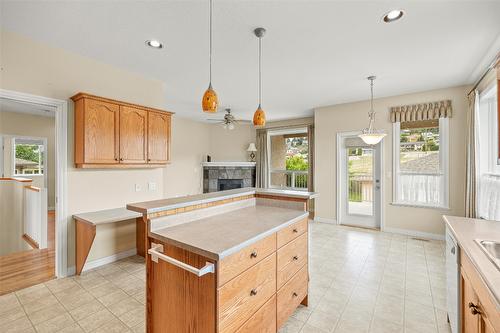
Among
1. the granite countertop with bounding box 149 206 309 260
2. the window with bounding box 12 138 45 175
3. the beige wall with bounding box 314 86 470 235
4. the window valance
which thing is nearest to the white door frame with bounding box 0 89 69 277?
the granite countertop with bounding box 149 206 309 260

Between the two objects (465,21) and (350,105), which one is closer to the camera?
(465,21)

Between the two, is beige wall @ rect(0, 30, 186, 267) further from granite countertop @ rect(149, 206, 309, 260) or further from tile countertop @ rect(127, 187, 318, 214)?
granite countertop @ rect(149, 206, 309, 260)

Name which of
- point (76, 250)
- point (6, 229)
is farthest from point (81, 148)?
point (6, 229)

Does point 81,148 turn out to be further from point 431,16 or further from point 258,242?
point 431,16

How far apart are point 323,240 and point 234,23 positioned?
368 centimetres

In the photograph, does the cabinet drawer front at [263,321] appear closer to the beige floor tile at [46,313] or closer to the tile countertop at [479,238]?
the tile countertop at [479,238]

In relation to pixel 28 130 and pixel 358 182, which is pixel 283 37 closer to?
pixel 358 182

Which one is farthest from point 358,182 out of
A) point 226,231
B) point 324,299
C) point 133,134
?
point 133,134

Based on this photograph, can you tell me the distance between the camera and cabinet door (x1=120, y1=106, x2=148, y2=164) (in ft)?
10.0

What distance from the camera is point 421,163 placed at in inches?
172

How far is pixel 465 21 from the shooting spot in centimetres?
218

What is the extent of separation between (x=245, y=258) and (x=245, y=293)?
0.22 m

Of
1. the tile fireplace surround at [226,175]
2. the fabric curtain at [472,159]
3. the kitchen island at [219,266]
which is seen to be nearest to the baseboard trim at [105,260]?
the kitchen island at [219,266]

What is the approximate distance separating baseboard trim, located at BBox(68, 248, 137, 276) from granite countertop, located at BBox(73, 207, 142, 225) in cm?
67
